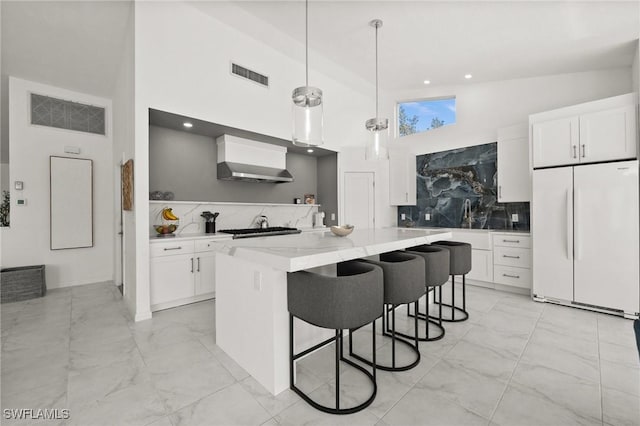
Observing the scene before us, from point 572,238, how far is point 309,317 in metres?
3.53

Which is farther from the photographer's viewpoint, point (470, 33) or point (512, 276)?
point (512, 276)

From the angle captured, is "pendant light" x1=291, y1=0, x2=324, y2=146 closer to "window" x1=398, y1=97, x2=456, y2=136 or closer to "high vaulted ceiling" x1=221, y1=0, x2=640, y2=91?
"high vaulted ceiling" x1=221, y1=0, x2=640, y2=91

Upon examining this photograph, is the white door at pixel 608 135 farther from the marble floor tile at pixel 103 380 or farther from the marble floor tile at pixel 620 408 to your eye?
the marble floor tile at pixel 103 380

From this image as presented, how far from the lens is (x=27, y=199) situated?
431 cm

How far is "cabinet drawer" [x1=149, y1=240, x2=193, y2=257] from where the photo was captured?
3.30 m

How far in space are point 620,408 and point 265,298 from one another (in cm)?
227

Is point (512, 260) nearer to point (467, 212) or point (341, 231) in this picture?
point (467, 212)

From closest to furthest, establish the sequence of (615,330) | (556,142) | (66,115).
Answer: (615,330) → (556,142) → (66,115)

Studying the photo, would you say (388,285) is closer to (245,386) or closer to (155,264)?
(245,386)

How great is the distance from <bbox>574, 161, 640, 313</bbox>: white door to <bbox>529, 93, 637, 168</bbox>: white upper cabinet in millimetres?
176

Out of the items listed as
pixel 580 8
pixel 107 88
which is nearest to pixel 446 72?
pixel 580 8

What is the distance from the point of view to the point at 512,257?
412cm

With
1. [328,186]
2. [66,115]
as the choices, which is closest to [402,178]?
[328,186]

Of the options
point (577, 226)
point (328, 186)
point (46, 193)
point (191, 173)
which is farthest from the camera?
point (328, 186)
